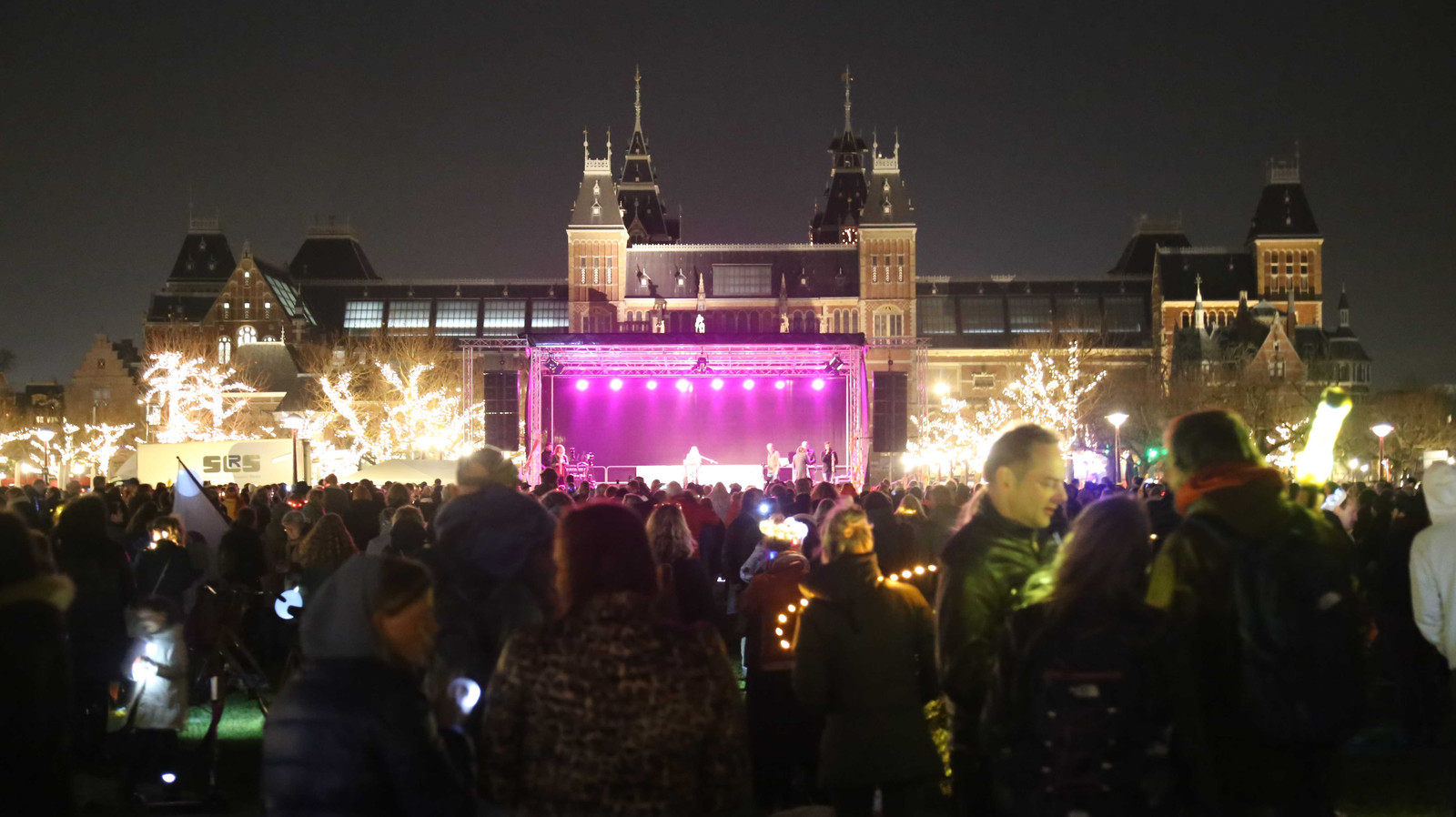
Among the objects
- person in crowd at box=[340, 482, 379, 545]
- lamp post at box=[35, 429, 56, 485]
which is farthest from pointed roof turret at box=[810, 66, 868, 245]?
person in crowd at box=[340, 482, 379, 545]

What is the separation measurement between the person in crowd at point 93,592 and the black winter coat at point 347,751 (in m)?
3.54

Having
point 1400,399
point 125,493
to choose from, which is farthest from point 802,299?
point 125,493

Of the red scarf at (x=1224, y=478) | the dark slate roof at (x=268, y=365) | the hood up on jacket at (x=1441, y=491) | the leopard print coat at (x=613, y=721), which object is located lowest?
the leopard print coat at (x=613, y=721)

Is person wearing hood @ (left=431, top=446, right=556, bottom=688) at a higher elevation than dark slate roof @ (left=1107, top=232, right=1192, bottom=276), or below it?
below

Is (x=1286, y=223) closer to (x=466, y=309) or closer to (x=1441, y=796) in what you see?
(x=466, y=309)

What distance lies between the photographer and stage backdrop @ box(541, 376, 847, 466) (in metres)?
31.9

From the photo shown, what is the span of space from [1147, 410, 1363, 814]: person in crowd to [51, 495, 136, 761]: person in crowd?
476 cm

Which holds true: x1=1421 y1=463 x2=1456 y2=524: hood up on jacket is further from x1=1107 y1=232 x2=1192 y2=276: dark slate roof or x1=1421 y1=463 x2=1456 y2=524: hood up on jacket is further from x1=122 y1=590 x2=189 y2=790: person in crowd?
x1=1107 y1=232 x2=1192 y2=276: dark slate roof

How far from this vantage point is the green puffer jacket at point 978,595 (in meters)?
3.44

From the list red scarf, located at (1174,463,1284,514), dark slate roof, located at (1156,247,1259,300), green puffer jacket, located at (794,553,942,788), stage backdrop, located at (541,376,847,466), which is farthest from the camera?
dark slate roof, located at (1156,247,1259,300)

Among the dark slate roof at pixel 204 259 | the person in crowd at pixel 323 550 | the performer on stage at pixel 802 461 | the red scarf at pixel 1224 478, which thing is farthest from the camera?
the dark slate roof at pixel 204 259

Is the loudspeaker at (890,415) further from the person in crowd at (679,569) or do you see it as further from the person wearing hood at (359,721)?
the person wearing hood at (359,721)

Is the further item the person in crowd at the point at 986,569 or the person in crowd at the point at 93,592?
the person in crowd at the point at 93,592

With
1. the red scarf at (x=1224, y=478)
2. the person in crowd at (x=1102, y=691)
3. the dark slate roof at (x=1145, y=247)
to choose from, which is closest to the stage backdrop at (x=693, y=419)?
the red scarf at (x=1224, y=478)
